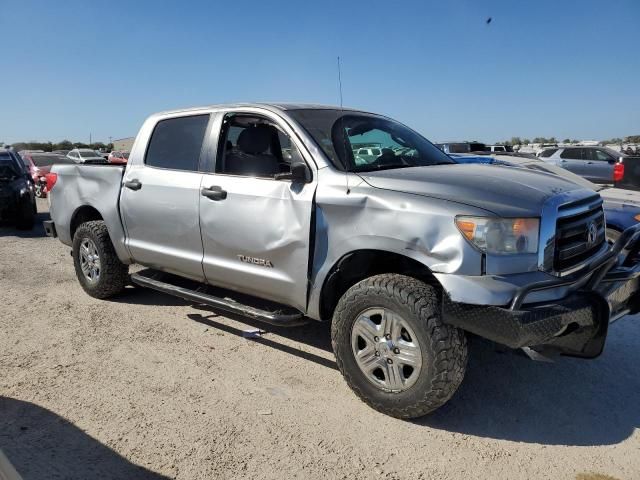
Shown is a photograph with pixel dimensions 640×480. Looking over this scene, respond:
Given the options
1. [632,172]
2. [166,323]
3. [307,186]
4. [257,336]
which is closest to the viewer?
[307,186]

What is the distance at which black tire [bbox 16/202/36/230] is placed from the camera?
34.1 ft

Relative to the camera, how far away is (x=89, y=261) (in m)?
5.63

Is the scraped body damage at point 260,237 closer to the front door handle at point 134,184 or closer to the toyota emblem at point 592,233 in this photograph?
the front door handle at point 134,184

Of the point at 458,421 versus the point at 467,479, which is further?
the point at 458,421

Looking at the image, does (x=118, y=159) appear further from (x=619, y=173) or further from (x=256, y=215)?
(x=619, y=173)

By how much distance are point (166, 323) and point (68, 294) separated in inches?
65.2

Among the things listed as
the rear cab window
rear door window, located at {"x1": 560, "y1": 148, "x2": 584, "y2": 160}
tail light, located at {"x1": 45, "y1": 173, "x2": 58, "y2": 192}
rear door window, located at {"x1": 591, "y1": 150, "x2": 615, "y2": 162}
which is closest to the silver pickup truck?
tail light, located at {"x1": 45, "y1": 173, "x2": 58, "y2": 192}

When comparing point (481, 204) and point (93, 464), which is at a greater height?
point (481, 204)

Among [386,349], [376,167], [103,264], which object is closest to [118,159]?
[103,264]

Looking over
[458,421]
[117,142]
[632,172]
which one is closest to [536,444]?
[458,421]

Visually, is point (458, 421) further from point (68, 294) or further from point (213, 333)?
point (68, 294)

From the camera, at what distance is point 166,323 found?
4.95 meters

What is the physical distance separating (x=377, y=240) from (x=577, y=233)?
1245mm

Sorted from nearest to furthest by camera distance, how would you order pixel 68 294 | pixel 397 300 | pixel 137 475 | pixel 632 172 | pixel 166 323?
pixel 137 475
pixel 397 300
pixel 166 323
pixel 68 294
pixel 632 172
